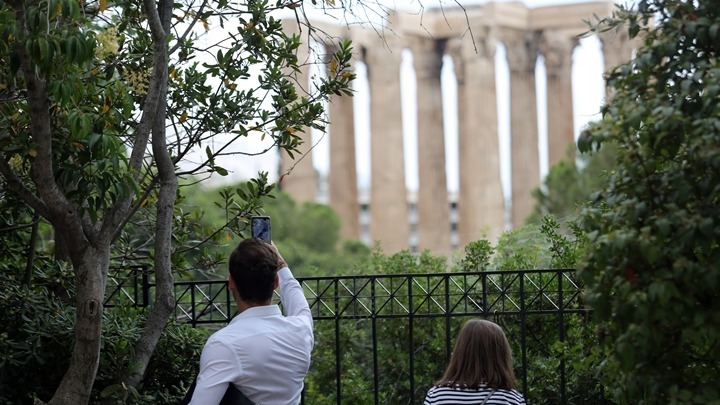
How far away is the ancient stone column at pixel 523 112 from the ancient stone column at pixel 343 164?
18.7 feet

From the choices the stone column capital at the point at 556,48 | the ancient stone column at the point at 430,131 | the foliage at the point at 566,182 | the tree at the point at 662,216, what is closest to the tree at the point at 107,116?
the tree at the point at 662,216

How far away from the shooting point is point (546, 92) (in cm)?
4181

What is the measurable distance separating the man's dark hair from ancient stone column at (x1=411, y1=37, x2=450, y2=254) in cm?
3429

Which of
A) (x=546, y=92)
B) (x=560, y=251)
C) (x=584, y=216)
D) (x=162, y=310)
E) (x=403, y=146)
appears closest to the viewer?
(x=584, y=216)

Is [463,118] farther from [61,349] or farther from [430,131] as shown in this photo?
[61,349]

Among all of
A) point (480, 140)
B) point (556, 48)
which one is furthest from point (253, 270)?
point (556, 48)

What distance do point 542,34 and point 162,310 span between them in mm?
35193

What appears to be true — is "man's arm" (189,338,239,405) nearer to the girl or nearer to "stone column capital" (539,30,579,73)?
the girl

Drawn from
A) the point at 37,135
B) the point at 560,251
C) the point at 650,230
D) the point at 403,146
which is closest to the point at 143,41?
the point at 37,135

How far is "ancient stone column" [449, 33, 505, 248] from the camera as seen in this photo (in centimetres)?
3856

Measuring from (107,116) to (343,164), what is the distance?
33.8m

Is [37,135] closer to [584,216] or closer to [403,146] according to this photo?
[584,216]

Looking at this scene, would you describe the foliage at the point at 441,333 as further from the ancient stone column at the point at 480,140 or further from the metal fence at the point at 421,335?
the ancient stone column at the point at 480,140

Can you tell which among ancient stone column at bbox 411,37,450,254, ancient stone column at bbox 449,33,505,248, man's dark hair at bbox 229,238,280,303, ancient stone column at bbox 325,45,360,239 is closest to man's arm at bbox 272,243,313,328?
man's dark hair at bbox 229,238,280,303
